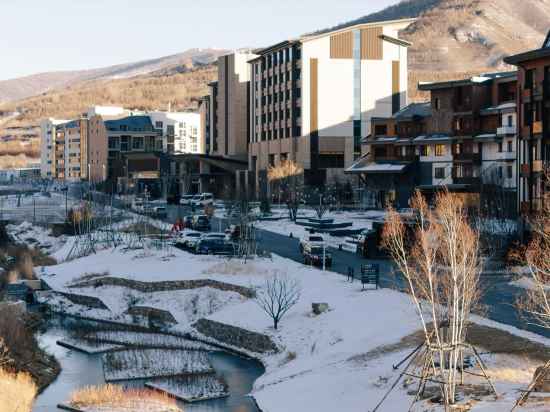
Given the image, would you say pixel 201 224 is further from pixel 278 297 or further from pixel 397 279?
pixel 278 297

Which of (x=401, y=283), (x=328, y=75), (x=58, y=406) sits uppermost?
(x=328, y=75)

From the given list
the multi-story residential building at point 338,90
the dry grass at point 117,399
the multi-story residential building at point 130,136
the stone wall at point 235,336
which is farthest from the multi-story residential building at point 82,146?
the dry grass at point 117,399

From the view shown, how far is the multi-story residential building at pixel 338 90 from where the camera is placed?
96.3 metres

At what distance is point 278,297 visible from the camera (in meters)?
41.2

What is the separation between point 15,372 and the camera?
112ft

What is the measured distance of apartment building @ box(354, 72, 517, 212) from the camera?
6894 cm

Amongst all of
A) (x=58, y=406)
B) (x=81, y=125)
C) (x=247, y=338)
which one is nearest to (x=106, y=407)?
(x=58, y=406)

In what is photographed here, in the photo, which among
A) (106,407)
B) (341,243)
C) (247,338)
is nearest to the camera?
(106,407)

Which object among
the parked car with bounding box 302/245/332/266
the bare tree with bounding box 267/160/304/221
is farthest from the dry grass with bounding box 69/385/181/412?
the bare tree with bounding box 267/160/304/221

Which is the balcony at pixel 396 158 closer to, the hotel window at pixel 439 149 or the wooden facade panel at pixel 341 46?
the hotel window at pixel 439 149

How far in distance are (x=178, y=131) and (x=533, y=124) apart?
120902 mm

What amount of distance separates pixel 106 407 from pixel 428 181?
5199 cm

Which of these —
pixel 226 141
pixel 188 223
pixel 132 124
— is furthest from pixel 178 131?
pixel 188 223

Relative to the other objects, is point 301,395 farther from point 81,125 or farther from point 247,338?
point 81,125
